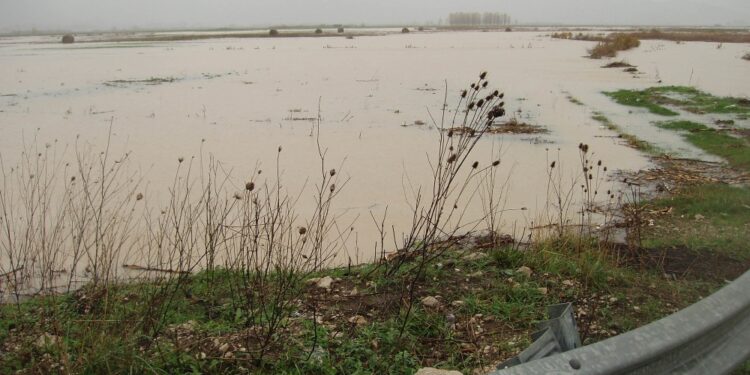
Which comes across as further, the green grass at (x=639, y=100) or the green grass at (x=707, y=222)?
the green grass at (x=639, y=100)

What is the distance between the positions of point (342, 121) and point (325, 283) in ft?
Answer: 25.4

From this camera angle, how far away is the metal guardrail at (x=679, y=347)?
5.44 ft

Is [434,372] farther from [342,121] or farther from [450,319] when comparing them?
[342,121]

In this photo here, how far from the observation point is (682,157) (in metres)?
8.69

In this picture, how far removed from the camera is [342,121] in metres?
11.6

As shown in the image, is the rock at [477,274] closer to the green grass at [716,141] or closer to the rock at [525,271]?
the rock at [525,271]

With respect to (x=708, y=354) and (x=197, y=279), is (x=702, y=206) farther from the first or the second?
(x=197, y=279)

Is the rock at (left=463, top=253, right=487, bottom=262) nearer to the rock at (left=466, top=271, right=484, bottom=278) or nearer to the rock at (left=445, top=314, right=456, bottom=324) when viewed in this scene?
the rock at (left=466, top=271, right=484, bottom=278)

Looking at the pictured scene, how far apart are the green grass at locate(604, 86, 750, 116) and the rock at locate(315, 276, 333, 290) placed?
10.9 metres

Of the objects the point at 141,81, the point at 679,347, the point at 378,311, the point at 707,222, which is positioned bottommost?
the point at 707,222

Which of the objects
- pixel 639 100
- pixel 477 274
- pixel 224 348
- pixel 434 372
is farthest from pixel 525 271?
pixel 639 100

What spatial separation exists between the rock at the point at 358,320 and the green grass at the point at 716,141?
268 inches

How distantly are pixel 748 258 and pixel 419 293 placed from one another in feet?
9.14

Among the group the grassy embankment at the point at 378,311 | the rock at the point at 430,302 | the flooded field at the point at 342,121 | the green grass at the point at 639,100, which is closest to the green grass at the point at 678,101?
the green grass at the point at 639,100
